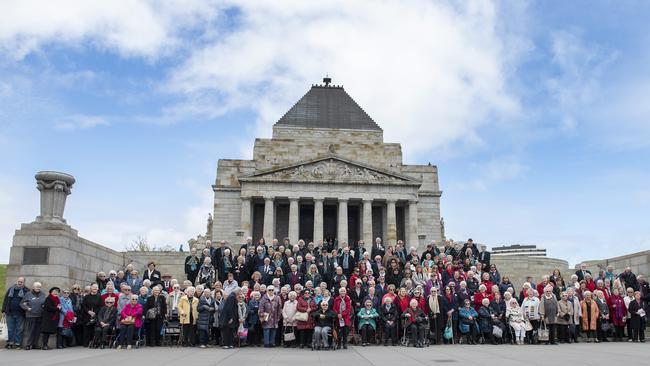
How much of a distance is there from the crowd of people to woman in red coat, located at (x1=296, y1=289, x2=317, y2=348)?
24 mm

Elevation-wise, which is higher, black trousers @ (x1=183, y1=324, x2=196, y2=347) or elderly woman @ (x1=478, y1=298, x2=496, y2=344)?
elderly woman @ (x1=478, y1=298, x2=496, y2=344)

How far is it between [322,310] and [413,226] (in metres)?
23.9

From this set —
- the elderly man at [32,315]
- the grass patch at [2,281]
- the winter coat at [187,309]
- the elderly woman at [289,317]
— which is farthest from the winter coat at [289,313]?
the grass patch at [2,281]

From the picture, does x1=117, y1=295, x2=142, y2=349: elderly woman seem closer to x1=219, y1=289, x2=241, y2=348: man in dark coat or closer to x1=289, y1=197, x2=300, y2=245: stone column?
x1=219, y1=289, x2=241, y2=348: man in dark coat

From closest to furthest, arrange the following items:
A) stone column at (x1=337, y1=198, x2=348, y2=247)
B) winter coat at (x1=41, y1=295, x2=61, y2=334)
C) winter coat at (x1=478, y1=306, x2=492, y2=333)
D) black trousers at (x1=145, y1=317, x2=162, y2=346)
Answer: winter coat at (x1=41, y1=295, x2=61, y2=334) < black trousers at (x1=145, y1=317, x2=162, y2=346) < winter coat at (x1=478, y1=306, x2=492, y2=333) < stone column at (x1=337, y1=198, x2=348, y2=247)

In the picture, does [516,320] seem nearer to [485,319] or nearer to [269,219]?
[485,319]

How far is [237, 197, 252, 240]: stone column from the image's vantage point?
3578 centimetres

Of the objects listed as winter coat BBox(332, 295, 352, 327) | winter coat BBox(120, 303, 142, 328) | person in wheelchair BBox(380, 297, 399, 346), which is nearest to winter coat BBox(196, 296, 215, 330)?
winter coat BBox(120, 303, 142, 328)

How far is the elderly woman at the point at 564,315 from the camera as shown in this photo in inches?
575

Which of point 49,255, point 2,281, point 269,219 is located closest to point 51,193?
point 49,255

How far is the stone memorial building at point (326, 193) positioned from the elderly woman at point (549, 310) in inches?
823

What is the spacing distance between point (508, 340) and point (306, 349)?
5.64 meters

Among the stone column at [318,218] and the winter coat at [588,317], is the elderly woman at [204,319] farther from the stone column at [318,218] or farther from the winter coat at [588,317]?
the stone column at [318,218]

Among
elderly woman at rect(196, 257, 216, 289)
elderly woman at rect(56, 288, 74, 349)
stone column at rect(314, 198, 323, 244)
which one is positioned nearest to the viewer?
elderly woman at rect(56, 288, 74, 349)
